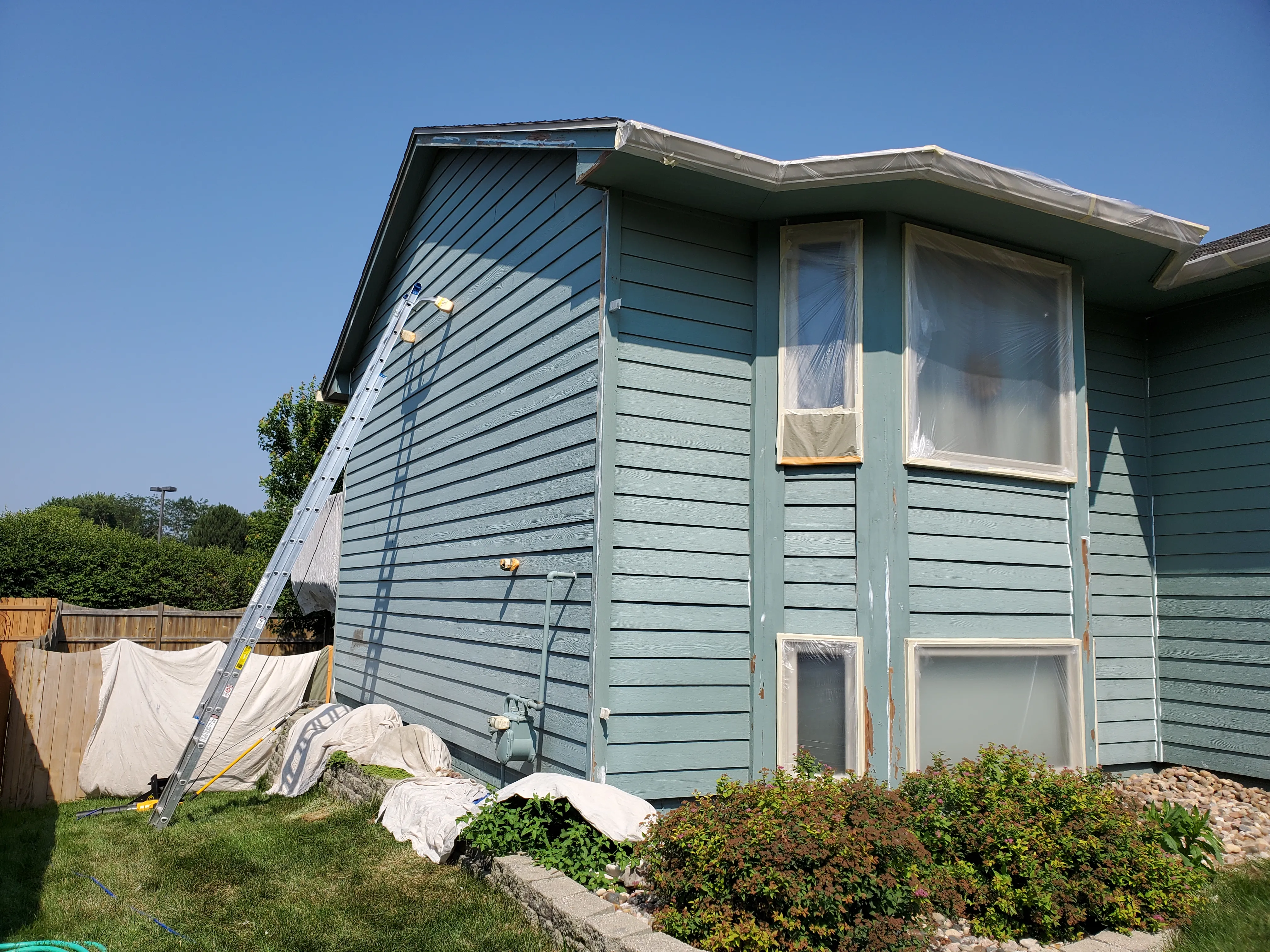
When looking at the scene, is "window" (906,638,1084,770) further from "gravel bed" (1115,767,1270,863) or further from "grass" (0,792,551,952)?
"grass" (0,792,551,952)

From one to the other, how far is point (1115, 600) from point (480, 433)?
20.1 ft

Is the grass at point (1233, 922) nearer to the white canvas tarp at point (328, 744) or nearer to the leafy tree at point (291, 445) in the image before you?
the white canvas tarp at point (328, 744)

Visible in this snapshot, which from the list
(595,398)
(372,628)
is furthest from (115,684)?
(595,398)

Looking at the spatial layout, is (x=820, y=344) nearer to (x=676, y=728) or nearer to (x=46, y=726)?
(x=676, y=728)

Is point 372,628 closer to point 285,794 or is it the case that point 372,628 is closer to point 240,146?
point 285,794

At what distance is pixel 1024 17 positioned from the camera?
9477 mm

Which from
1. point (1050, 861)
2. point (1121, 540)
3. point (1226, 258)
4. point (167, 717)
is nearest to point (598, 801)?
point (1050, 861)

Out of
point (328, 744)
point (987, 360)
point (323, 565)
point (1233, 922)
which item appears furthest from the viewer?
point (323, 565)

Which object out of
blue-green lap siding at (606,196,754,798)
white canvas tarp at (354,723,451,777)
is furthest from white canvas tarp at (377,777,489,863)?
blue-green lap siding at (606,196,754,798)

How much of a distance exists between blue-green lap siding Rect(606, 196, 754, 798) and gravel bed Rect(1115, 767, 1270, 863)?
9.34 ft

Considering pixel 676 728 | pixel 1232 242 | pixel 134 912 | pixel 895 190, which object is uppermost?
pixel 1232 242

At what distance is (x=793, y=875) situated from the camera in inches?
146

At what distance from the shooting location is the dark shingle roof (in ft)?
22.5

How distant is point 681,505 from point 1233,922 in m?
3.78
